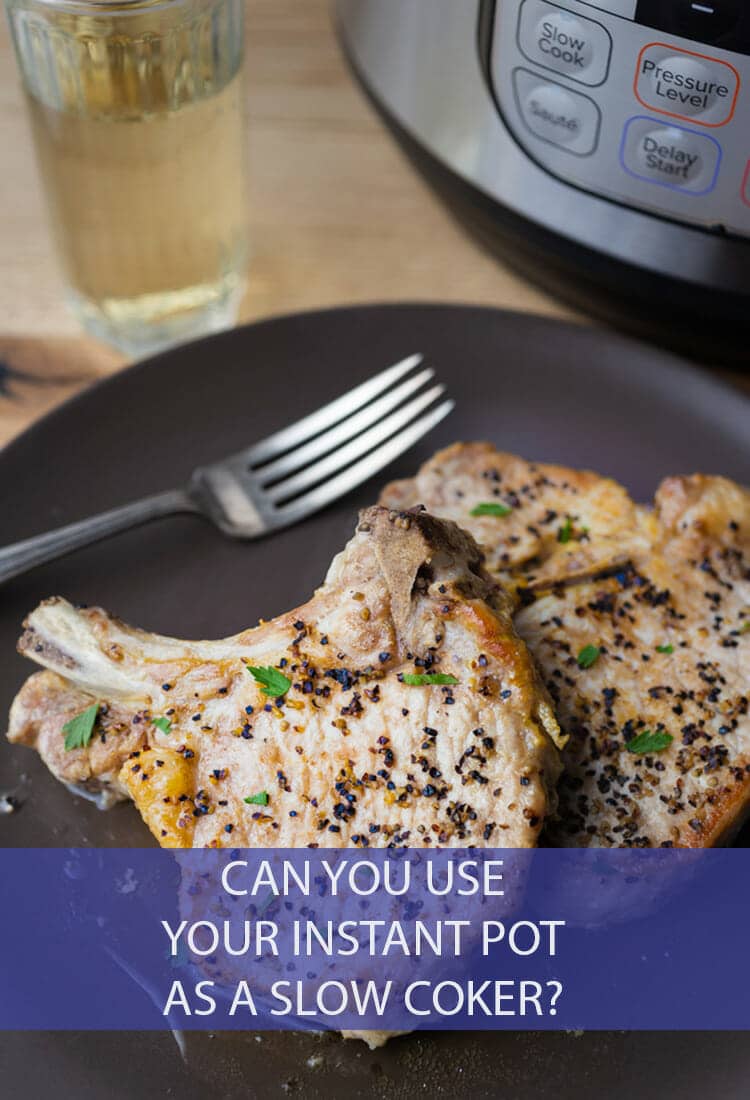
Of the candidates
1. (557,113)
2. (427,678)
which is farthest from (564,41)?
(427,678)

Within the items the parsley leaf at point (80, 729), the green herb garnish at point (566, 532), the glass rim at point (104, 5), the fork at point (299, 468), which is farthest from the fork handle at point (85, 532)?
the glass rim at point (104, 5)

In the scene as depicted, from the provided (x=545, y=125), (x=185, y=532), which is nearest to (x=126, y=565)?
(x=185, y=532)

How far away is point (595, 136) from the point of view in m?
1.65

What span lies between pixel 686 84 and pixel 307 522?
806mm

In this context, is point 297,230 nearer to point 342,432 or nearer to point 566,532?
point 342,432

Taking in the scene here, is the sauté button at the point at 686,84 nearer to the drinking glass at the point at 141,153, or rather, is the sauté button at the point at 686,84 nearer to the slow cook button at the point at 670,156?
the slow cook button at the point at 670,156

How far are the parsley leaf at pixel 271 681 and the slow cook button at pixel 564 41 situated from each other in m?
0.91

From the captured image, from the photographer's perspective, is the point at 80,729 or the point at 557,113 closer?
the point at 80,729

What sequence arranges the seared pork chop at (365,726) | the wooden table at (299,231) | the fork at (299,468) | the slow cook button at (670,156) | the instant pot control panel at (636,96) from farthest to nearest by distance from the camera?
the wooden table at (299,231) < the fork at (299,468) < the slow cook button at (670,156) < the instant pot control panel at (636,96) < the seared pork chop at (365,726)

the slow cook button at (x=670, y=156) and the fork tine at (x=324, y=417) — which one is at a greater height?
the slow cook button at (x=670, y=156)

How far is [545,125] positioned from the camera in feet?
5.57

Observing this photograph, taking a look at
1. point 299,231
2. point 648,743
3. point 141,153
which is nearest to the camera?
point 648,743

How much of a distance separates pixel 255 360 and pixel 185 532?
35cm

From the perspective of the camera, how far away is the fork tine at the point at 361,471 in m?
1.80
